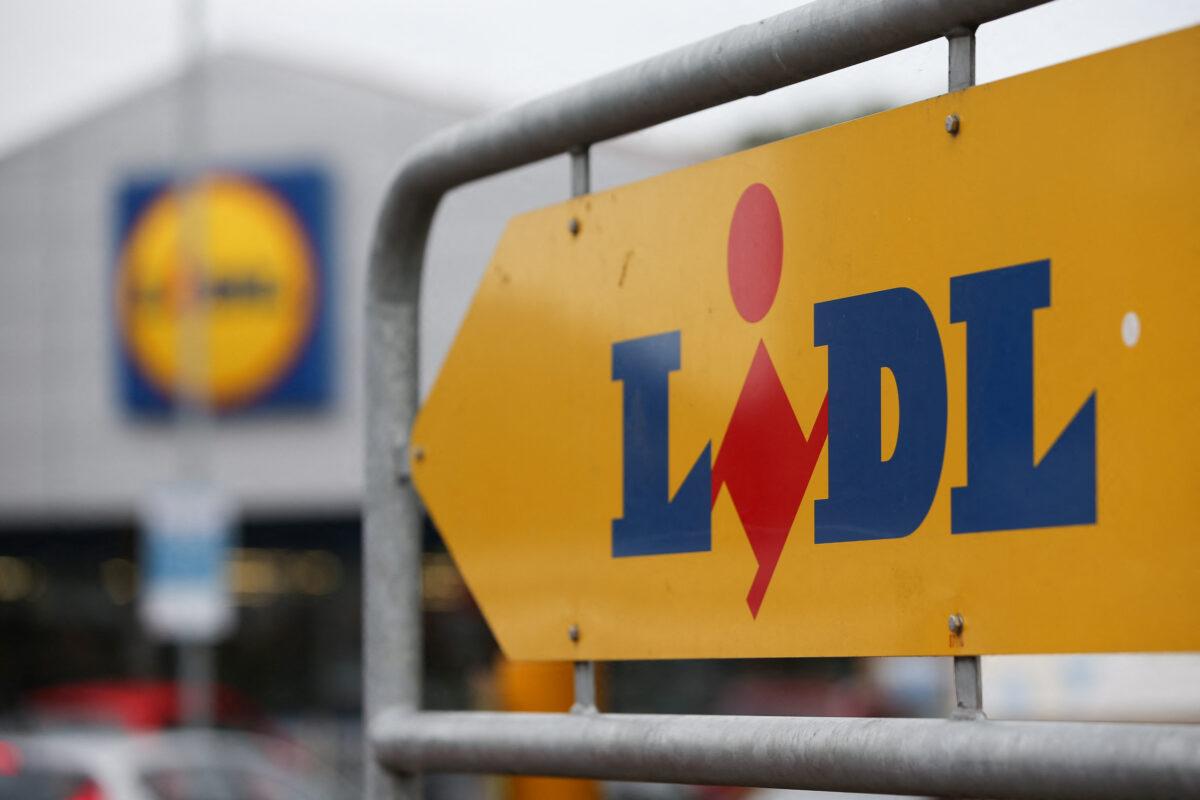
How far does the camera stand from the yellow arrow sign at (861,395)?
1.60m

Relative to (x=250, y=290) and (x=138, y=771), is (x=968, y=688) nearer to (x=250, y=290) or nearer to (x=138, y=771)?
(x=138, y=771)

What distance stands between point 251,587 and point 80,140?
32.3ft

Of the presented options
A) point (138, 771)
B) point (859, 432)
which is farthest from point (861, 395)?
point (138, 771)

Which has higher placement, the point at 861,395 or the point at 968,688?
the point at 861,395

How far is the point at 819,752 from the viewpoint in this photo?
5.96 feet

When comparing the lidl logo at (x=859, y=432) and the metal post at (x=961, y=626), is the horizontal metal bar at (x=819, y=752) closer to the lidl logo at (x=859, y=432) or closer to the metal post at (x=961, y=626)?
the metal post at (x=961, y=626)

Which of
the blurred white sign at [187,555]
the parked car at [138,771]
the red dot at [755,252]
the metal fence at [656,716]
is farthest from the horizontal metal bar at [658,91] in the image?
the blurred white sign at [187,555]

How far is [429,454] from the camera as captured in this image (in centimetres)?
244

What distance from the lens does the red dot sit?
2.00 meters

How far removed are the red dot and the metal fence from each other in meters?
0.12

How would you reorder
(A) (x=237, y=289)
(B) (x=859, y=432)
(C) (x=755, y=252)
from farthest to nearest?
(A) (x=237, y=289), (C) (x=755, y=252), (B) (x=859, y=432)

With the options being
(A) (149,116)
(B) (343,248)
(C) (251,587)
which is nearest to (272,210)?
(B) (343,248)

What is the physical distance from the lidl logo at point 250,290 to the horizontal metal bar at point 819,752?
21732mm

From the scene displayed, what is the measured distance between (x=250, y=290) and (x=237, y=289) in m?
0.16
